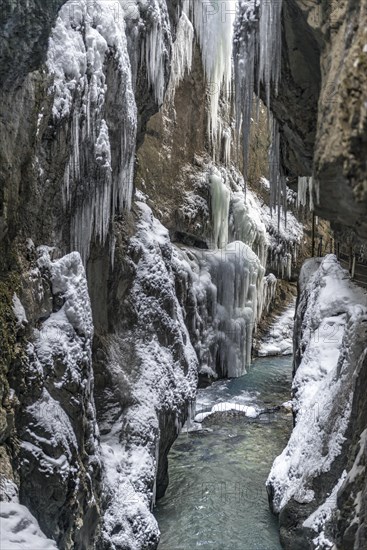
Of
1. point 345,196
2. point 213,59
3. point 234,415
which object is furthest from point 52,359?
point 213,59

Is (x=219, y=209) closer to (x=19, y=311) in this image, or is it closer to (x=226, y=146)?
(x=226, y=146)

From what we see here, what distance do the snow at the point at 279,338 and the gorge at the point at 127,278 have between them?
25.5ft

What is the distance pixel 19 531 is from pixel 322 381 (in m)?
4.77

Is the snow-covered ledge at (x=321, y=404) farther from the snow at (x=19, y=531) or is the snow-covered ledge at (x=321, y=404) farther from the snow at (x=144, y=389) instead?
the snow at (x=19, y=531)

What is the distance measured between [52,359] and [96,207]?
9.11ft

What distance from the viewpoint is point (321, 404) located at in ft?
22.9

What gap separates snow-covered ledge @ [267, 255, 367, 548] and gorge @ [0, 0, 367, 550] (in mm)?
32

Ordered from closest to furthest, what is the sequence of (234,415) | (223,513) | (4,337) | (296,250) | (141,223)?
(4,337)
(223,513)
(141,223)
(234,415)
(296,250)

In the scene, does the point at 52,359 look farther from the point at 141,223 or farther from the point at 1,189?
the point at 141,223

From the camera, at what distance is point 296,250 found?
2295 centimetres

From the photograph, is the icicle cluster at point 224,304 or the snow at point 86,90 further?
the icicle cluster at point 224,304

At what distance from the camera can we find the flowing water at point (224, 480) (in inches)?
299

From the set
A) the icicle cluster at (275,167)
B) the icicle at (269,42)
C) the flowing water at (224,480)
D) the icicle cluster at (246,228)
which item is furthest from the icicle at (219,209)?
the icicle at (269,42)

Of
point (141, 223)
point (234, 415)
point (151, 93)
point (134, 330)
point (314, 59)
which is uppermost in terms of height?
point (151, 93)
